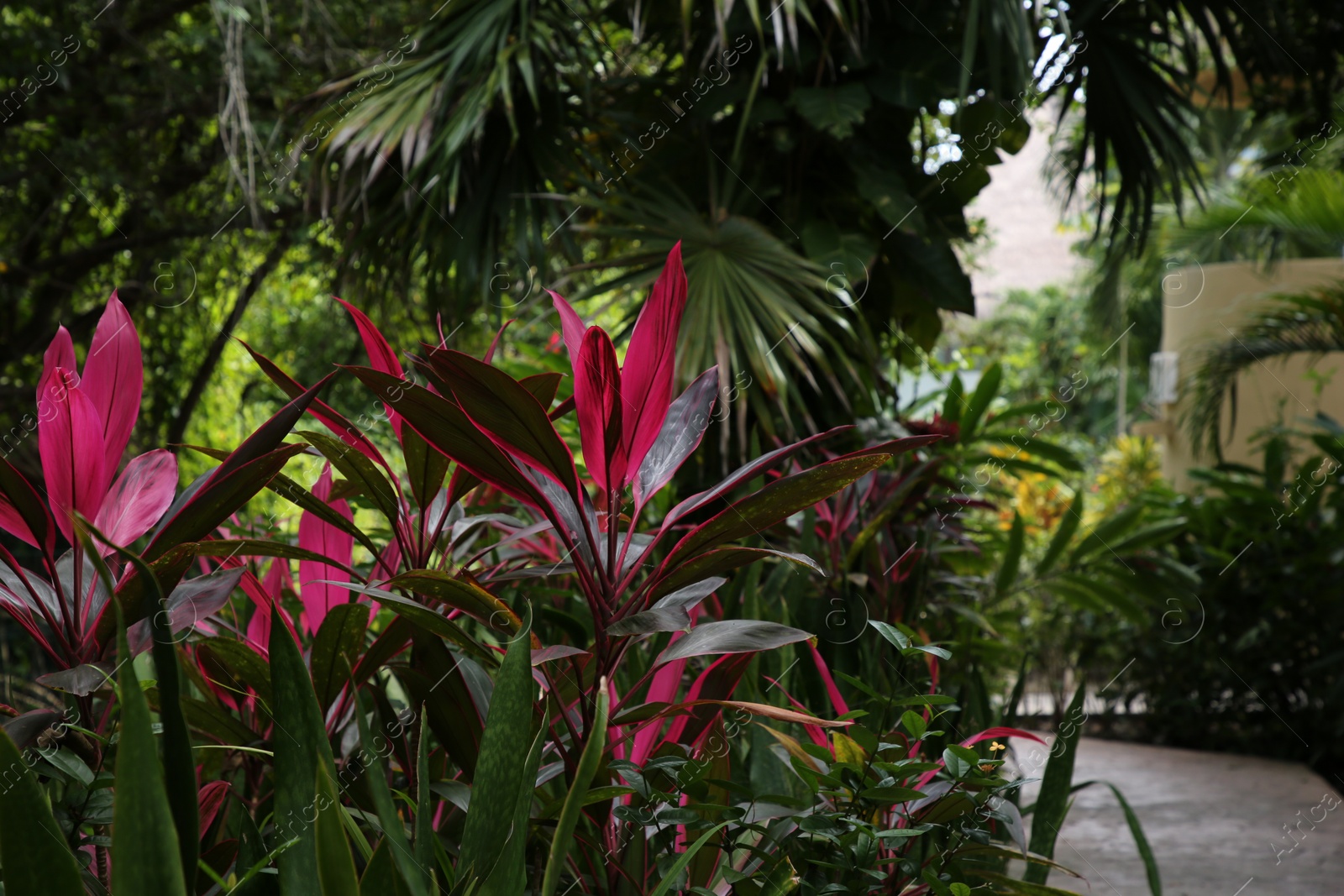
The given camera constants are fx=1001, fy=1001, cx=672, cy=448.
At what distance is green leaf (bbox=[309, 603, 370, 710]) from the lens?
755 mm

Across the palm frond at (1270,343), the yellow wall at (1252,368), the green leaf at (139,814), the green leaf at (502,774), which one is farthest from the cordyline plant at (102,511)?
the yellow wall at (1252,368)

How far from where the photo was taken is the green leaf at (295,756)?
2.10 ft

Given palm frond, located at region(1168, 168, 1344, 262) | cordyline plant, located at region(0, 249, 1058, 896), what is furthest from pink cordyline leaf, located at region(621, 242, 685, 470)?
palm frond, located at region(1168, 168, 1344, 262)

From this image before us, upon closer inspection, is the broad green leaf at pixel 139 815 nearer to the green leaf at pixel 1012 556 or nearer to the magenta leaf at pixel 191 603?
the magenta leaf at pixel 191 603

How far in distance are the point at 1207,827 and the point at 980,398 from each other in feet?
6.13

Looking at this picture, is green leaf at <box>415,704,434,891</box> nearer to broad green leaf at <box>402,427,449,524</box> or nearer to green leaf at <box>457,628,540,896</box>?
green leaf at <box>457,628,540,896</box>

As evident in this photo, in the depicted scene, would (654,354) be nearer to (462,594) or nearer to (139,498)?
(462,594)

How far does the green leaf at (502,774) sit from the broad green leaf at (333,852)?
79 millimetres

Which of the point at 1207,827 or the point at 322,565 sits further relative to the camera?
the point at 1207,827

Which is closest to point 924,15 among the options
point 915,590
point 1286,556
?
point 915,590

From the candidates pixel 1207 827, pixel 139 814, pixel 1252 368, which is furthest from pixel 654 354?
pixel 1252 368

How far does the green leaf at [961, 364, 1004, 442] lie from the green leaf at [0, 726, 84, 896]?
2.17m

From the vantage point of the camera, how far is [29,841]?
561 mm

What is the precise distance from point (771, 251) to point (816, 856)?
6.04 feet
